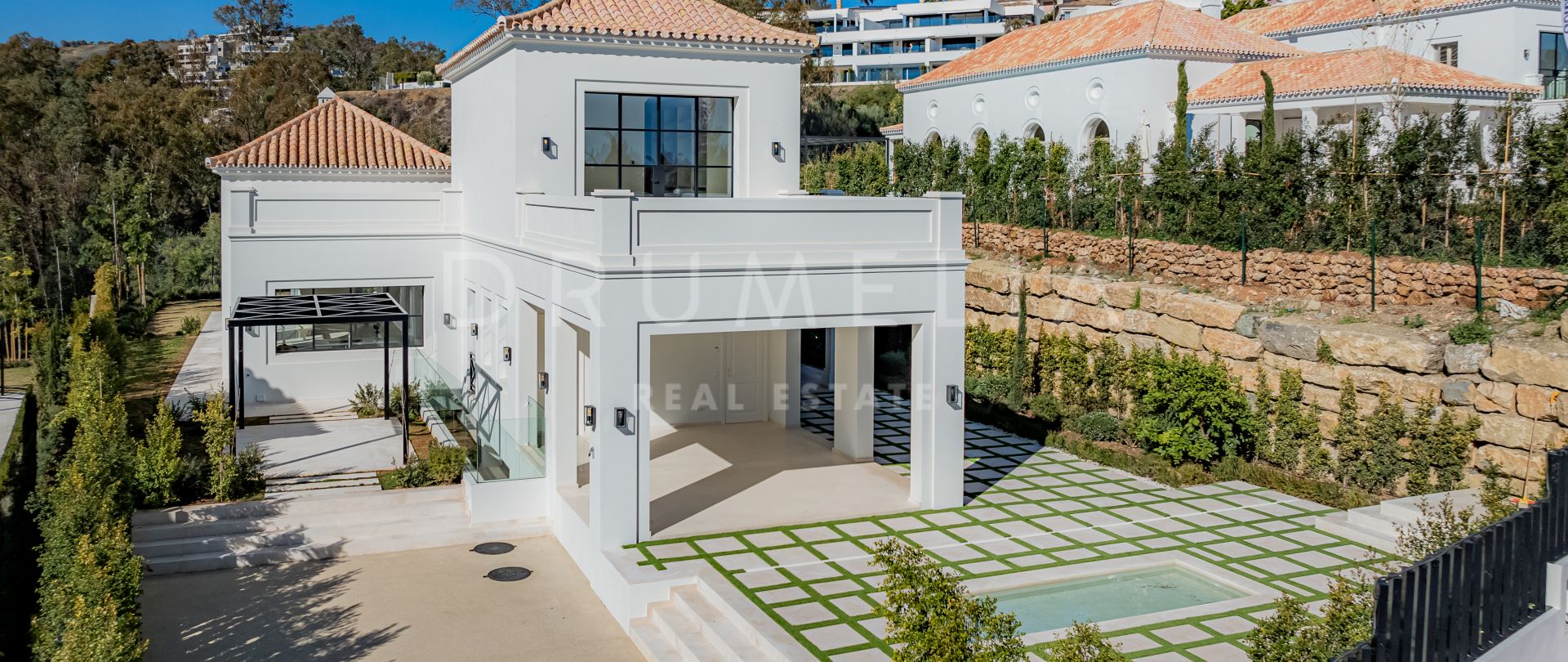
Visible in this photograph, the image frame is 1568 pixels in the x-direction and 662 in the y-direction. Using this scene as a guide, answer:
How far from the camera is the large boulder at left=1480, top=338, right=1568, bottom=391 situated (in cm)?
1323

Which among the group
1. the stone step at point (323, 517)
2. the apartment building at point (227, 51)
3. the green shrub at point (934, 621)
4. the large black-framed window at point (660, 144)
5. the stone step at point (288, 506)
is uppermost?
the apartment building at point (227, 51)

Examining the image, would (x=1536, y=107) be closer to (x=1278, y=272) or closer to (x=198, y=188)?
(x=1278, y=272)

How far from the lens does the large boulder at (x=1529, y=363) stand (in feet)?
43.4

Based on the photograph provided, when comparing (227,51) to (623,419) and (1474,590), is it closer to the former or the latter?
(623,419)

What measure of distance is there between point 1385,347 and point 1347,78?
1093 centimetres

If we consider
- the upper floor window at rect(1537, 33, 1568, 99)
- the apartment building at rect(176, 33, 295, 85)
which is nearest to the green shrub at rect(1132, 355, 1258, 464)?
the upper floor window at rect(1537, 33, 1568, 99)

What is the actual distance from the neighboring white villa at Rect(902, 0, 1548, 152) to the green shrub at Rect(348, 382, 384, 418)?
16998mm

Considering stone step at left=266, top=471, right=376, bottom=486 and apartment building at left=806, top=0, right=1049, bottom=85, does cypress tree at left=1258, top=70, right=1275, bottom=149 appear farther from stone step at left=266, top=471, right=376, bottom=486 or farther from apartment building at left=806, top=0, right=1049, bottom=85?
apartment building at left=806, top=0, right=1049, bottom=85

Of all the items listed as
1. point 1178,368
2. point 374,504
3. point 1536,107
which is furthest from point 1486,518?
point 1536,107

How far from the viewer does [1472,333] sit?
14.5 meters

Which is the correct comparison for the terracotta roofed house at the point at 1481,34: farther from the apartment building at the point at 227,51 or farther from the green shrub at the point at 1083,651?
the apartment building at the point at 227,51

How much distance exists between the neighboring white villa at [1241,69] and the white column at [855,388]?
12.8 m

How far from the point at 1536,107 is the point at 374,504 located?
87.2ft

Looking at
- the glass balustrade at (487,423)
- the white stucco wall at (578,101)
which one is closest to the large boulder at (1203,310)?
the white stucco wall at (578,101)
